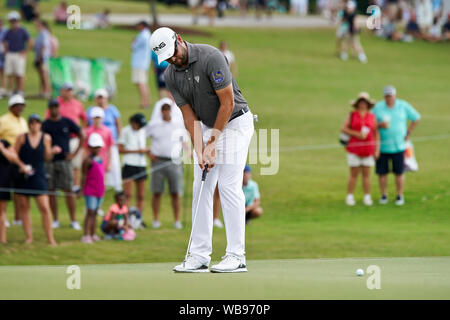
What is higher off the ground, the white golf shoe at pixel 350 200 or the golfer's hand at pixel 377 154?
the golfer's hand at pixel 377 154

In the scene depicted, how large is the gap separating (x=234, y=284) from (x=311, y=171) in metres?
14.3

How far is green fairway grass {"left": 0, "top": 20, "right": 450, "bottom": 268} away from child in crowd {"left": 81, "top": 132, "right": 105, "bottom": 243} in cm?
36

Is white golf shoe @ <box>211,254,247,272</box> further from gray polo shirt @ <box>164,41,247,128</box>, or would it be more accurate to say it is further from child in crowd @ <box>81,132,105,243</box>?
child in crowd @ <box>81,132,105,243</box>

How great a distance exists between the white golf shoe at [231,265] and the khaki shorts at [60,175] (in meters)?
8.94

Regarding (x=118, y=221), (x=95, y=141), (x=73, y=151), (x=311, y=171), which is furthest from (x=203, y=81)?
(x=311, y=171)

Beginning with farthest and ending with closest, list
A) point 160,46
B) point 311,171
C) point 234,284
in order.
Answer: point 311,171 < point 160,46 < point 234,284

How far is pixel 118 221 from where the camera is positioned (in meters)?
15.1

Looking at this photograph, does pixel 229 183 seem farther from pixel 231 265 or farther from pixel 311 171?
pixel 311 171

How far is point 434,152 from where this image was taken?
22.2m

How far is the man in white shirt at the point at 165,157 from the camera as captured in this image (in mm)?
16344

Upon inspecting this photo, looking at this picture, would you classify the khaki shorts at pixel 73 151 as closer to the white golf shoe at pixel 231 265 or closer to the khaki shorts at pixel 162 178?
the khaki shorts at pixel 162 178

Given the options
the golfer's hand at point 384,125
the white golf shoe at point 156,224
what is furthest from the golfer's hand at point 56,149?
the golfer's hand at point 384,125

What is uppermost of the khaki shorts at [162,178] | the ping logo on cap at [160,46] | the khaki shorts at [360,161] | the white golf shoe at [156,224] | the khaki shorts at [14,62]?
the khaki shorts at [14,62]

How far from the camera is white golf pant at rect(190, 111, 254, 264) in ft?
26.1
